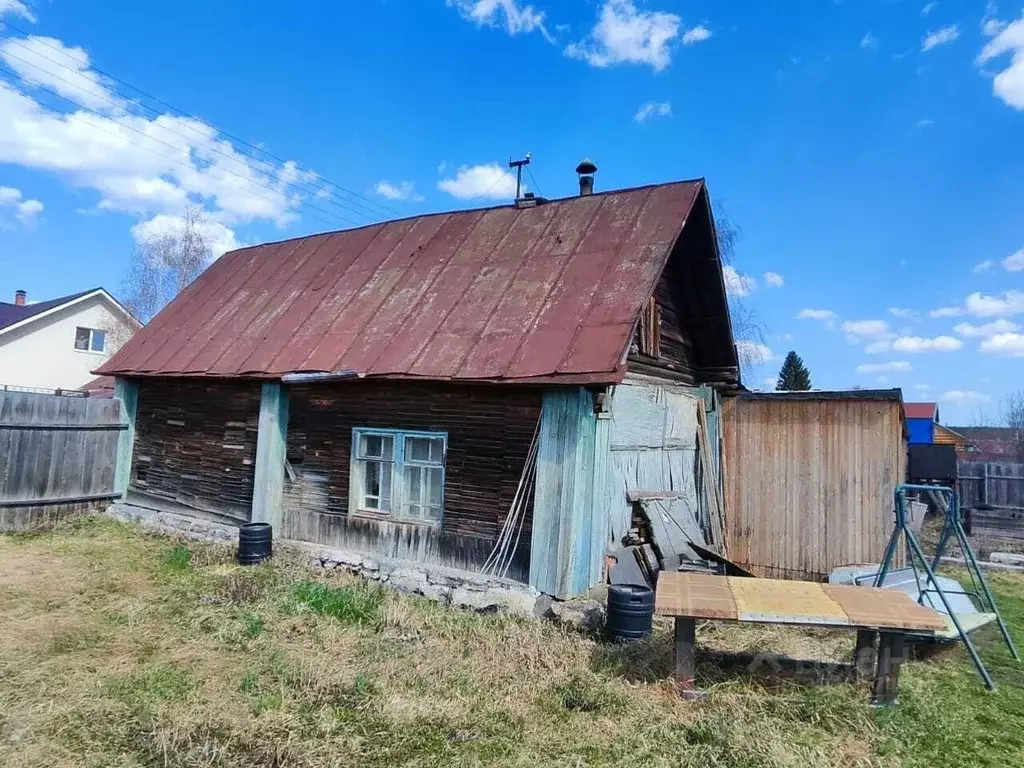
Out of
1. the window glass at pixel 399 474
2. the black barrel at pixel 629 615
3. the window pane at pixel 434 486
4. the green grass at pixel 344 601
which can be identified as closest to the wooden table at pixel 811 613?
the black barrel at pixel 629 615

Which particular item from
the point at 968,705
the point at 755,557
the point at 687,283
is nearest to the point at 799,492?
the point at 755,557

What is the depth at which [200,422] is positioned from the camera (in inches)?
424

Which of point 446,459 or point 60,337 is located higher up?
point 60,337

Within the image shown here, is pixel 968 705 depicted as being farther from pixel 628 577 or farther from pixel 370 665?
pixel 370 665

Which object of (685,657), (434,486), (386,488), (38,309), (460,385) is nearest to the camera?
(685,657)

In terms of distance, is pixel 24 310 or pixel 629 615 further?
pixel 24 310

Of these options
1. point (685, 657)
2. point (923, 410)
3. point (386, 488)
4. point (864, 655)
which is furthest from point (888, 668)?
point (923, 410)

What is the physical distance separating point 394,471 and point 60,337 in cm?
2824

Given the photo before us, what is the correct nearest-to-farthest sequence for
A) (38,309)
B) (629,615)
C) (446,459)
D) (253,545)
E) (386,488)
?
(629,615), (446,459), (386,488), (253,545), (38,309)

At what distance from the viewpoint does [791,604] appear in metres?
5.07

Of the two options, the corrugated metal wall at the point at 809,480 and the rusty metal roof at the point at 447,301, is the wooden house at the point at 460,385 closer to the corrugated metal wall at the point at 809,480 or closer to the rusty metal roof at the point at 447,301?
the rusty metal roof at the point at 447,301

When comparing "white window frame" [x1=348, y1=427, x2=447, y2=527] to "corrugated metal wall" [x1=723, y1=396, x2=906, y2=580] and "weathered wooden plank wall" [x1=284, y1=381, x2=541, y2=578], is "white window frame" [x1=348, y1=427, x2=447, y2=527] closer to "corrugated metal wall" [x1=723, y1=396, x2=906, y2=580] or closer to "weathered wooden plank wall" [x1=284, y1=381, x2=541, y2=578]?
"weathered wooden plank wall" [x1=284, y1=381, x2=541, y2=578]

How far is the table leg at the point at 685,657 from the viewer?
5.00 metres

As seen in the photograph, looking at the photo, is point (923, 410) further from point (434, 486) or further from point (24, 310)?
point (24, 310)
